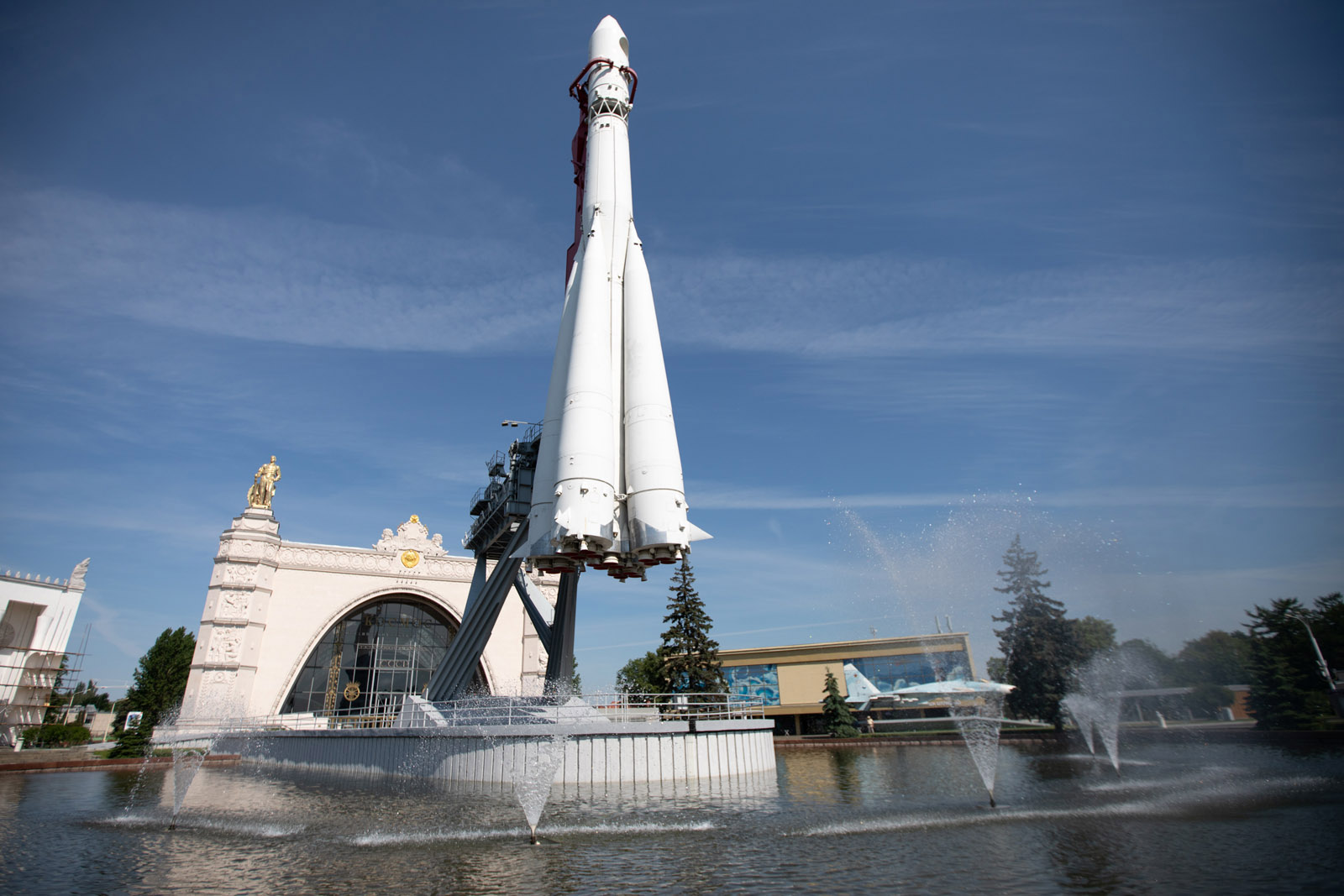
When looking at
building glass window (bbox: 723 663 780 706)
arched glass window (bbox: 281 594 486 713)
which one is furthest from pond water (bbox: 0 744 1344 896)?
arched glass window (bbox: 281 594 486 713)

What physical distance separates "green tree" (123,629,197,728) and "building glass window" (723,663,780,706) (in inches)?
1295

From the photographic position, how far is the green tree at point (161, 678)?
129ft

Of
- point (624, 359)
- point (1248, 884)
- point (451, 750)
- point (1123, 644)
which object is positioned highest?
point (624, 359)

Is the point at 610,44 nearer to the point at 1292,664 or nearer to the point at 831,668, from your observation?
the point at 1292,664

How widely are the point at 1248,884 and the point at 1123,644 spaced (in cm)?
3051

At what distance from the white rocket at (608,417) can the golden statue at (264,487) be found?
100 ft

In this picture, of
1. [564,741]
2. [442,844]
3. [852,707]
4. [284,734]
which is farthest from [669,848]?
[852,707]

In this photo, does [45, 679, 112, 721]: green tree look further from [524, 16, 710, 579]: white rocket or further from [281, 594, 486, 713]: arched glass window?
[524, 16, 710, 579]: white rocket

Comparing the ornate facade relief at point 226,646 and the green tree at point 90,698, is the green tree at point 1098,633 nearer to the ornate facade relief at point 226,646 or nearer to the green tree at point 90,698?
the ornate facade relief at point 226,646

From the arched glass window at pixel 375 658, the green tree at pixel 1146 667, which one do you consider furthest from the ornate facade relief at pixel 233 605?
the green tree at pixel 1146 667

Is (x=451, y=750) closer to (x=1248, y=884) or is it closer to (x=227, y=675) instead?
(x=1248, y=884)

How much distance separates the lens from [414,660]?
49.2m

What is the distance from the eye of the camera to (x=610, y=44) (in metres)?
28.7

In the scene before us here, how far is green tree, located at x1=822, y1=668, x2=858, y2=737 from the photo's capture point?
37625 mm
